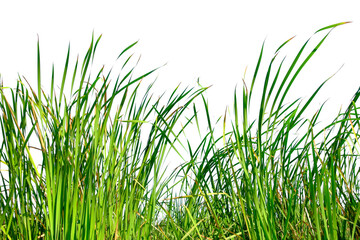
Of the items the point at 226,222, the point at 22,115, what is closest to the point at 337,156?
the point at 226,222

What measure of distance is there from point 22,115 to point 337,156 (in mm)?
972

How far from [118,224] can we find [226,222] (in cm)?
48

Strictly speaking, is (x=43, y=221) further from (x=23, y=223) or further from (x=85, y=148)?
(x=85, y=148)

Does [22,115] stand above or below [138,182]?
above

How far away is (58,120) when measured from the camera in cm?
114

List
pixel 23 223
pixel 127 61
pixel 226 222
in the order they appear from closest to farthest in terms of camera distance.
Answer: pixel 23 223 < pixel 127 61 < pixel 226 222

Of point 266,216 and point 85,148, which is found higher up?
point 85,148

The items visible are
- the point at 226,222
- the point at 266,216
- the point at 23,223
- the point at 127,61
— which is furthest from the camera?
the point at 226,222

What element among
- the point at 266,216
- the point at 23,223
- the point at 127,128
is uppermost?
the point at 127,128

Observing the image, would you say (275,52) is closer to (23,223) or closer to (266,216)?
(266,216)

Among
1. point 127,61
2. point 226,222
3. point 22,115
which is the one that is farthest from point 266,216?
point 22,115

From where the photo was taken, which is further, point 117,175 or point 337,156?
point 337,156

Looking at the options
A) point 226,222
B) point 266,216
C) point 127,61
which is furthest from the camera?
point 226,222

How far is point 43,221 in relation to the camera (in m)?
1.17
